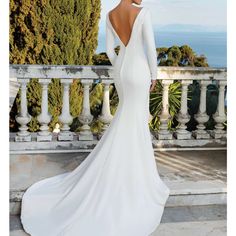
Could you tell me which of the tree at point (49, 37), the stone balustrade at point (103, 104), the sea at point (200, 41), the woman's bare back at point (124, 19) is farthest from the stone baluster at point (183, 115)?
the sea at point (200, 41)

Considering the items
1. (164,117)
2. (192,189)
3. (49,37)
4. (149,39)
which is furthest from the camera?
(49,37)

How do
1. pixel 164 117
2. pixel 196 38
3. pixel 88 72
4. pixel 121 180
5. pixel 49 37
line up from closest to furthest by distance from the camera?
pixel 121 180, pixel 88 72, pixel 164 117, pixel 49 37, pixel 196 38

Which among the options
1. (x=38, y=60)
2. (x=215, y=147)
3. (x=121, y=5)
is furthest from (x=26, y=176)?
(x=38, y=60)

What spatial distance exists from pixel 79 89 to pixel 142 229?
4.59 m

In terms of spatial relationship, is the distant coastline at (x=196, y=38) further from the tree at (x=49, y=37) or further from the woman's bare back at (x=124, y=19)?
the woman's bare back at (x=124, y=19)

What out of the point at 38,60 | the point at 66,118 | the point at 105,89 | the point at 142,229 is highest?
the point at 38,60

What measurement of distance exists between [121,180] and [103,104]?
122 centimetres

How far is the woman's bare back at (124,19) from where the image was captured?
2758 millimetres

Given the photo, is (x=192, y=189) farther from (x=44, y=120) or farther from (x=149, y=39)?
(x=44, y=120)

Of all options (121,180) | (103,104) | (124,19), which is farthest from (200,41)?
(121,180)

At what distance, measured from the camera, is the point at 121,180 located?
2.92m

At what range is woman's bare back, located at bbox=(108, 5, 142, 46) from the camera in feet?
9.05

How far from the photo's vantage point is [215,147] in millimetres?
4211

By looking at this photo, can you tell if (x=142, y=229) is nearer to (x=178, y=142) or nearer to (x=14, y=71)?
(x=178, y=142)
